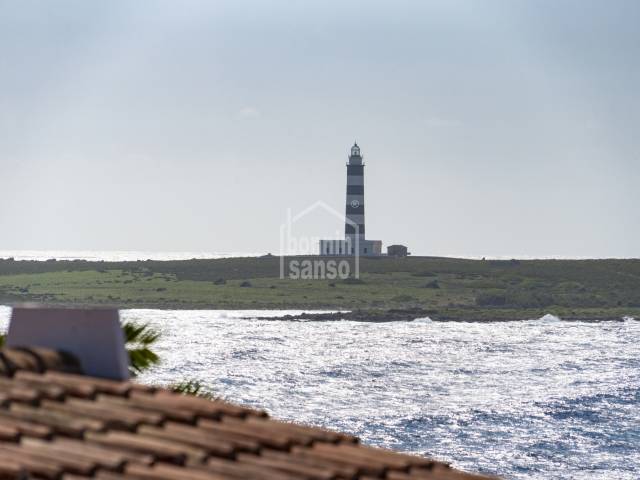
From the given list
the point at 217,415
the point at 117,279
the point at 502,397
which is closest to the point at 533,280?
the point at 117,279

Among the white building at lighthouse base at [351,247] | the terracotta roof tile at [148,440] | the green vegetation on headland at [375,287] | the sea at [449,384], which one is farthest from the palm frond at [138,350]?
the white building at lighthouse base at [351,247]

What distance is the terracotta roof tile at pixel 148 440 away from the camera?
4262 millimetres

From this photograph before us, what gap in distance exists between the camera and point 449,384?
1727 inches

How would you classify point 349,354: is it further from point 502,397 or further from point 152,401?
point 152,401

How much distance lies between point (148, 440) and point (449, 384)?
3977cm

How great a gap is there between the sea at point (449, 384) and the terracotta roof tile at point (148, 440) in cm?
796

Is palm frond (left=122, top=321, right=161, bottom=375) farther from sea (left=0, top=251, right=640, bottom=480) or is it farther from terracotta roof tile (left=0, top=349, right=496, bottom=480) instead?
terracotta roof tile (left=0, top=349, right=496, bottom=480)

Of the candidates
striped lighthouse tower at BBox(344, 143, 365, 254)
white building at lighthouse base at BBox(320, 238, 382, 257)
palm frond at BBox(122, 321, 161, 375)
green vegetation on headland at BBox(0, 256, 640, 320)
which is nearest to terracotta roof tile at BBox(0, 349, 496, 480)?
palm frond at BBox(122, 321, 161, 375)

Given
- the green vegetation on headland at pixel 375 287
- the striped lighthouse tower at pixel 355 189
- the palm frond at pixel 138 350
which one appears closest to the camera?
the palm frond at pixel 138 350

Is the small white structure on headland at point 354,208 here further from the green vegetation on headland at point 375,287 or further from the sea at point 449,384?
the sea at point 449,384

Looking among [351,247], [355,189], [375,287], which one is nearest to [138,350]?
[375,287]

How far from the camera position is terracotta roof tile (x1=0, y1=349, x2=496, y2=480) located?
426cm

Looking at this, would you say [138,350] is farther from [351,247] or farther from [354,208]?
[351,247]

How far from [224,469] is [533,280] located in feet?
382
